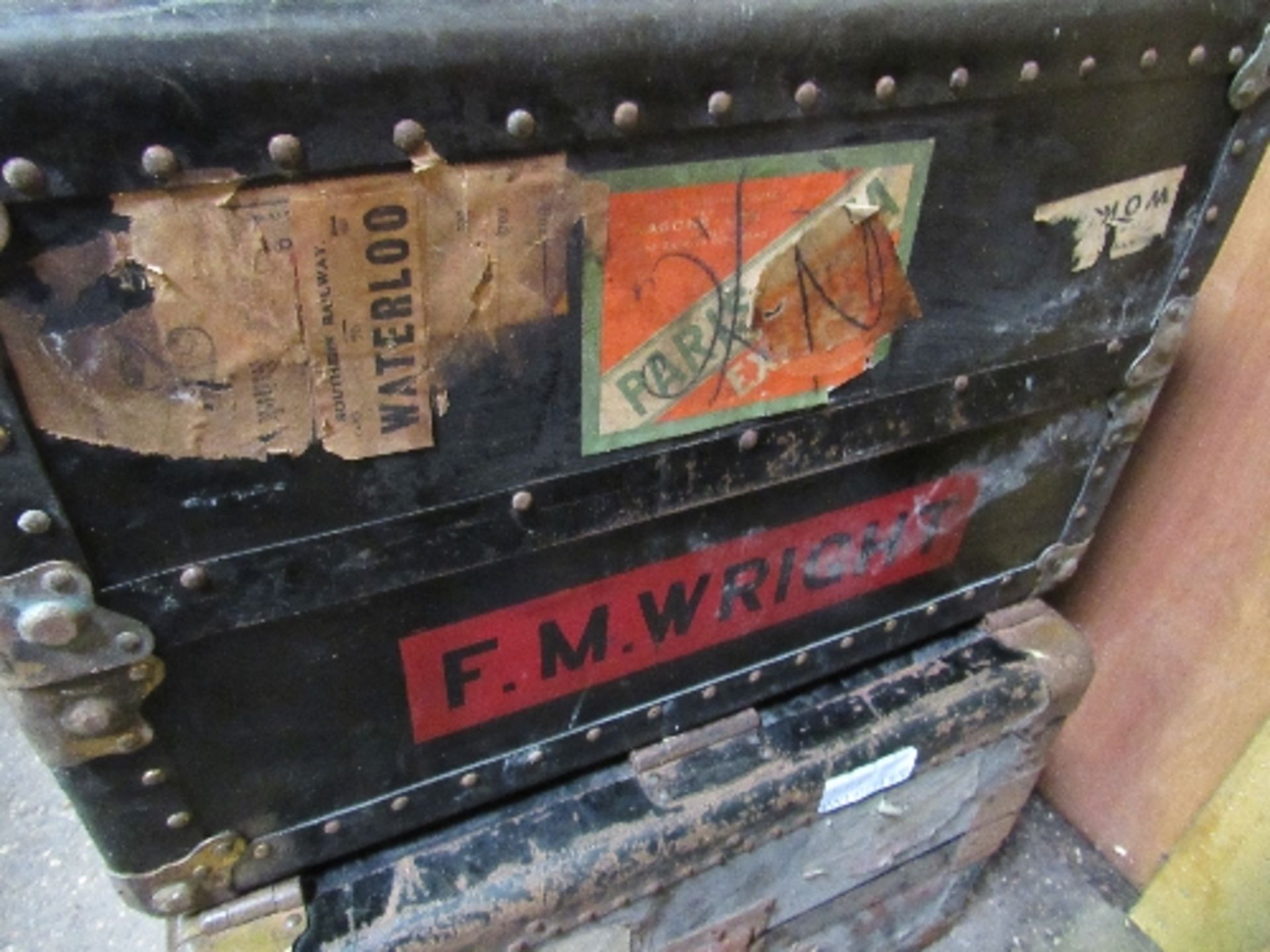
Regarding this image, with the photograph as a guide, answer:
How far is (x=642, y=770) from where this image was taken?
96 centimetres

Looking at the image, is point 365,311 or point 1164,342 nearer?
point 365,311

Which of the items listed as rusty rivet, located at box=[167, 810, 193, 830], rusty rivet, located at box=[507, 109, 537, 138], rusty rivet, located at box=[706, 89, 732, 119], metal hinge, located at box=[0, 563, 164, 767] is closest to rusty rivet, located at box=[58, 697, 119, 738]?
metal hinge, located at box=[0, 563, 164, 767]

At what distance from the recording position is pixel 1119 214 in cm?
85

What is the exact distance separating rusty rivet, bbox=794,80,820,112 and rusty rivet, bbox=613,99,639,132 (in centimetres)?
12

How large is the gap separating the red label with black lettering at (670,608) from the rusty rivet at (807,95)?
398 mm

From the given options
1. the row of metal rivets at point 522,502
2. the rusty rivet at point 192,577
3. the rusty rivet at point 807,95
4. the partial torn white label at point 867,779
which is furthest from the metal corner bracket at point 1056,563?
the rusty rivet at point 192,577

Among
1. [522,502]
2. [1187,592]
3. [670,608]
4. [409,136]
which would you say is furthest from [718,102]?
[1187,592]

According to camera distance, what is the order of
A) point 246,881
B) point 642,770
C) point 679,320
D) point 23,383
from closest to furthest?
point 23,383 < point 679,320 < point 246,881 < point 642,770

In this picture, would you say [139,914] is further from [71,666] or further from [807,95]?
[807,95]

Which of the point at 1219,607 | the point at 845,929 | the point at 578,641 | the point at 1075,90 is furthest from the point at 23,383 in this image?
the point at 1219,607

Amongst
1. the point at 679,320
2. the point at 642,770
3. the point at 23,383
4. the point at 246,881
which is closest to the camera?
the point at 23,383

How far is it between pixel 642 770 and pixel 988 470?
504mm

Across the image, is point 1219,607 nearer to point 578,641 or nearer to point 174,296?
point 578,641

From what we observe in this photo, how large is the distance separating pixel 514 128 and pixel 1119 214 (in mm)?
615
